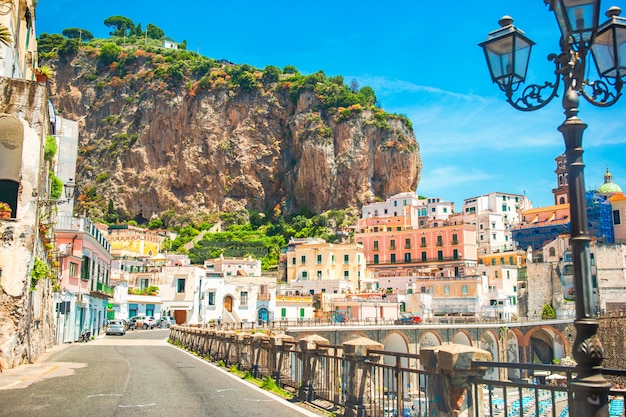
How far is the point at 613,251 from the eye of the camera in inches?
2352

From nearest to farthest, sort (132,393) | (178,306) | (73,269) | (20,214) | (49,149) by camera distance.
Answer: (132,393) → (20,214) → (49,149) → (73,269) → (178,306)

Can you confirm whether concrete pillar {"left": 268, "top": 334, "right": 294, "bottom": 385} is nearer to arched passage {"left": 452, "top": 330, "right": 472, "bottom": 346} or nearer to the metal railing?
the metal railing

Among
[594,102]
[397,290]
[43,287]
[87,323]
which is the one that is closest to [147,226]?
[397,290]

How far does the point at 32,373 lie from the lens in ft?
48.4

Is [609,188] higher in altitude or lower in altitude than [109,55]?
lower

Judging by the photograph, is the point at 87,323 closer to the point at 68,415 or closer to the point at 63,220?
the point at 63,220

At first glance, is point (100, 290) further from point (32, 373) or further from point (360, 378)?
point (360, 378)

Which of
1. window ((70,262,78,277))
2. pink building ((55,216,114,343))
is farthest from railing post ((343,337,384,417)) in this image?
window ((70,262,78,277))

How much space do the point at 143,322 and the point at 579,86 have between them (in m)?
52.7

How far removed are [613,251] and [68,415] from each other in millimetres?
61968

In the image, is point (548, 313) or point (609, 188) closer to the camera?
point (548, 313)

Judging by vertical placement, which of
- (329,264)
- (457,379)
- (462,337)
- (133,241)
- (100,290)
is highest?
(133,241)

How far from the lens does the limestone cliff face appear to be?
11375cm

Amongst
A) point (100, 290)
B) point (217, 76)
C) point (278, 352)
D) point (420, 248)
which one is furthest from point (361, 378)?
point (217, 76)
